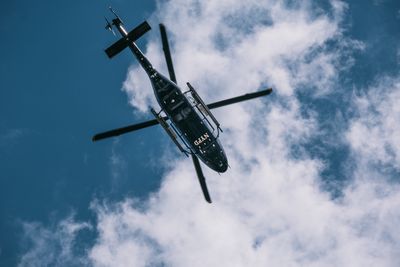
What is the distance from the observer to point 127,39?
2264cm

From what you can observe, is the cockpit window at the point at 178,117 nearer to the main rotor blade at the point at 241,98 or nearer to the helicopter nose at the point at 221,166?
the main rotor blade at the point at 241,98

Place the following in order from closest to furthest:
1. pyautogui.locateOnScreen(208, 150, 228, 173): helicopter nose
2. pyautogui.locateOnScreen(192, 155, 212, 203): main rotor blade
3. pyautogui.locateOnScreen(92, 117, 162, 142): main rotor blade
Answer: pyautogui.locateOnScreen(92, 117, 162, 142): main rotor blade → pyautogui.locateOnScreen(192, 155, 212, 203): main rotor blade → pyautogui.locateOnScreen(208, 150, 228, 173): helicopter nose

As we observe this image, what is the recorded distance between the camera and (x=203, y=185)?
2347 centimetres

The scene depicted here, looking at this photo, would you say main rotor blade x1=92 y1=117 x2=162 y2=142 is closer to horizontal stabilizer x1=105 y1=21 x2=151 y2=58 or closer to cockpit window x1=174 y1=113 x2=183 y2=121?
cockpit window x1=174 y1=113 x2=183 y2=121

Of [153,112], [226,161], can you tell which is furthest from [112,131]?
[226,161]

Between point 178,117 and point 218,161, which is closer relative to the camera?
point 178,117

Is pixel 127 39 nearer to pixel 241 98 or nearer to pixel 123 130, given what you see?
pixel 123 130

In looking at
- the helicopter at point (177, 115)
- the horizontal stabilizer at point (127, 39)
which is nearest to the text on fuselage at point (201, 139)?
the helicopter at point (177, 115)

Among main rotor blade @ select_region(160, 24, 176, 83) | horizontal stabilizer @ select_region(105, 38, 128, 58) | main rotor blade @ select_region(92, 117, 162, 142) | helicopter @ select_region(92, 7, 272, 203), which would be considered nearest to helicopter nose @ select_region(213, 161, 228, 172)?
helicopter @ select_region(92, 7, 272, 203)

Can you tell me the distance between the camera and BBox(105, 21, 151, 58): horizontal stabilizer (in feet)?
73.6

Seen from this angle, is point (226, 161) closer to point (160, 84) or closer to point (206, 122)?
point (206, 122)

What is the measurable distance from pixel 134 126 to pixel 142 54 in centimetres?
497

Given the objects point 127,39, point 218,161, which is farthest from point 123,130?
point 218,161

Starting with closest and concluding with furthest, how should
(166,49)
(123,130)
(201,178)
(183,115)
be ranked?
1. (166,49)
2. (123,130)
3. (183,115)
4. (201,178)
